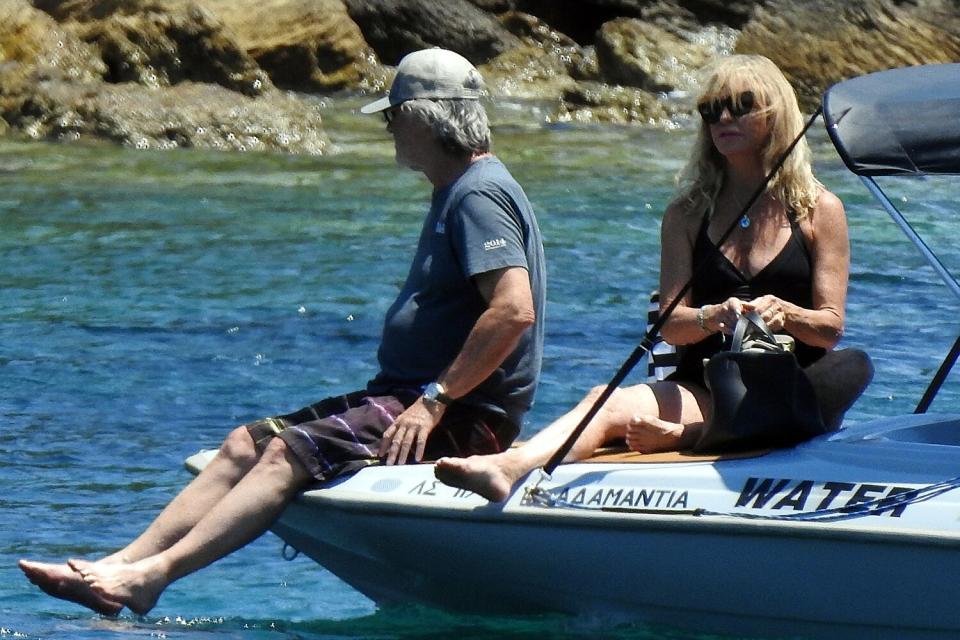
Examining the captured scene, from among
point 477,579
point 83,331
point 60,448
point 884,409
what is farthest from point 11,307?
point 477,579

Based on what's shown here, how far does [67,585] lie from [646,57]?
15.3 metres

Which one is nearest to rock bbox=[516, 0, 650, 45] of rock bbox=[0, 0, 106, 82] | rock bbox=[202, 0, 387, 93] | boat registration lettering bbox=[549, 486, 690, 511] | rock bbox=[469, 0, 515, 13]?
rock bbox=[469, 0, 515, 13]

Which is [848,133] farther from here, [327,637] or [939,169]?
[327,637]

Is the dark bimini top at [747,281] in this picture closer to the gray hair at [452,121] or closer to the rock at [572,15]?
the gray hair at [452,121]

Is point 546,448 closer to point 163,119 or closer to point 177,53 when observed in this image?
point 163,119

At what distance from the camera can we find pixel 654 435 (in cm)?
479

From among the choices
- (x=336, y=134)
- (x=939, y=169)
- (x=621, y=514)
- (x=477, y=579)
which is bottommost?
(x=336, y=134)

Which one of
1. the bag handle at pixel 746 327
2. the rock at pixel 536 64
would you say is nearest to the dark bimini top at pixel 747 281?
the bag handle at pixel 746 327

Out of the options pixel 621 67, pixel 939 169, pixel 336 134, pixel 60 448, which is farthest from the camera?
pixel 621 67

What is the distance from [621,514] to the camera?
445 cm

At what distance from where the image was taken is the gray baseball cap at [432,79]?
15.6 ft

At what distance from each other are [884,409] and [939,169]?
13.1 ft

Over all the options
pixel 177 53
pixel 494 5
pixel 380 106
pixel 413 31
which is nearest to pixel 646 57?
pixel 494 5

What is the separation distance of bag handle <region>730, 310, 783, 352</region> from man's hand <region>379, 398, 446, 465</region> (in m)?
0.81
